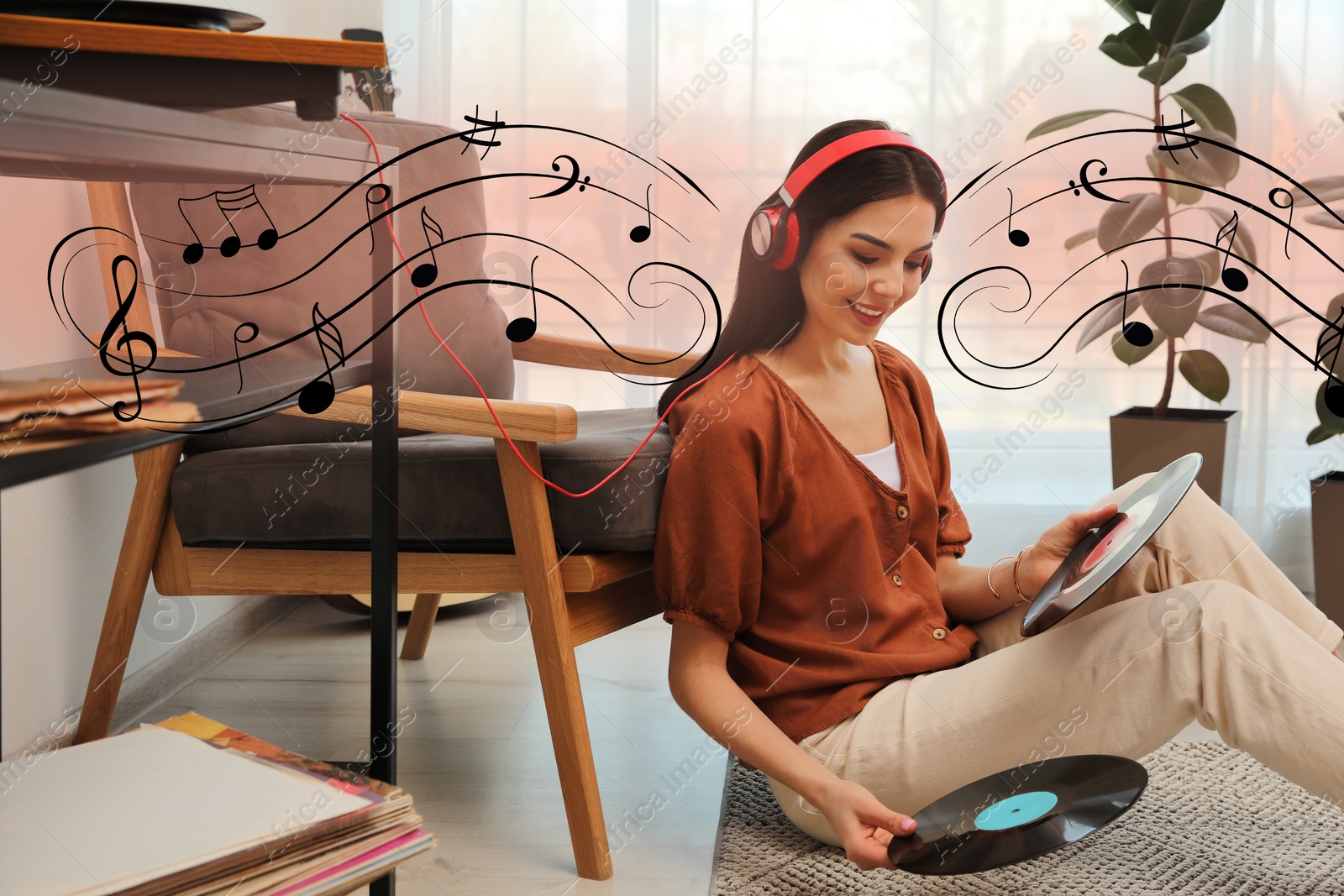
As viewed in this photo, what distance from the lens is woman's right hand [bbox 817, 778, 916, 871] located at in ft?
2.87

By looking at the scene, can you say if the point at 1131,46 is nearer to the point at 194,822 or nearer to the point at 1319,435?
the point at 1319,435

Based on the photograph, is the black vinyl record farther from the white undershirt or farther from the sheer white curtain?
the sheer white curtain

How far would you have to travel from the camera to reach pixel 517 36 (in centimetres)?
218

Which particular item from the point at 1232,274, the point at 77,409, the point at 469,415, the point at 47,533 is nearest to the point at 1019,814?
the point at 469,415

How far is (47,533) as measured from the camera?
4.30 ft

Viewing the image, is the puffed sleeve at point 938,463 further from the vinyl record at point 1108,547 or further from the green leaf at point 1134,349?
the green leaf at point 1134,349

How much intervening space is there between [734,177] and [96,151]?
181 cm

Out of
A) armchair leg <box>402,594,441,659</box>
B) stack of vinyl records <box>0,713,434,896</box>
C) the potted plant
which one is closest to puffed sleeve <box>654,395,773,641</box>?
stack of vinyl records <box>0,713,434,896</box>

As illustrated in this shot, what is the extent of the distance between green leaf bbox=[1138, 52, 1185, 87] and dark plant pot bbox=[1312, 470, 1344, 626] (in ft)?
2.46

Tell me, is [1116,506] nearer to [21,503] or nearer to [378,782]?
[378,782]

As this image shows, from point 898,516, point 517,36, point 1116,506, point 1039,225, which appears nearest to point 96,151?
point 898,516

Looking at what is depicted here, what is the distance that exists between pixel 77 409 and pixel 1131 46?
1822 millimetres

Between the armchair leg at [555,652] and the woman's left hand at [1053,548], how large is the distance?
1.52ft

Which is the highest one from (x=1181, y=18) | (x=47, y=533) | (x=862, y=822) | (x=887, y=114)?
(x=1181, y=18)
